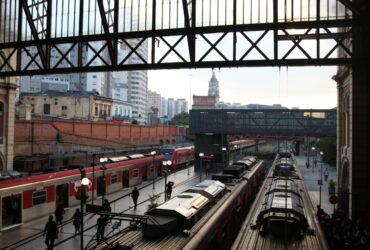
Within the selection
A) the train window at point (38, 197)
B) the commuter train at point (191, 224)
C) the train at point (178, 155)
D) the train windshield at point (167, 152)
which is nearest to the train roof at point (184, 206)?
the commuter train at point (191, 224)

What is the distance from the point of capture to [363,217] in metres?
14.9

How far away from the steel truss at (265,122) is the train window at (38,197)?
106 feet

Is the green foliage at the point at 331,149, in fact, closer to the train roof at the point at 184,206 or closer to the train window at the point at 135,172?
the train window at the point at 135,172

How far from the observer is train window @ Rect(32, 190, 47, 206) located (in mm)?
19828

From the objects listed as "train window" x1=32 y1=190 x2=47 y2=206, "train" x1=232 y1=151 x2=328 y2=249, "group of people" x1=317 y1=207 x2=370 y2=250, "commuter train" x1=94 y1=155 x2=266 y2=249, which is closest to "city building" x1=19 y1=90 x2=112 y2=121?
"train window" x1=32 y1=190 x2=47 y2=206

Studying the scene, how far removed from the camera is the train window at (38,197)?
65.1 feet

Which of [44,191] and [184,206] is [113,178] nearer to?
[44,191]

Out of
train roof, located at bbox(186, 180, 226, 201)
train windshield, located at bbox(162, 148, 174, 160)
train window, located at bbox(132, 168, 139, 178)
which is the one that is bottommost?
train window, located at bbox(132, 168, 139, 178)

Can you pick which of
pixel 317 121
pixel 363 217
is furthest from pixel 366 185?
pixel 317 121

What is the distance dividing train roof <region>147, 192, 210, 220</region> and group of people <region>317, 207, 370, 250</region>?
4993 millimetres

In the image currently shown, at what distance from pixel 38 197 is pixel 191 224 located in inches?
492

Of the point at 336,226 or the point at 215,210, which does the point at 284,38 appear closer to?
the point at 215,210

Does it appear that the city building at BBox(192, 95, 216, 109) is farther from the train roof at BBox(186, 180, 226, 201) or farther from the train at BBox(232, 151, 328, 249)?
the train at BBox(232, 151, 328, 249)

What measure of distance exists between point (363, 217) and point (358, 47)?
7.20 meters
